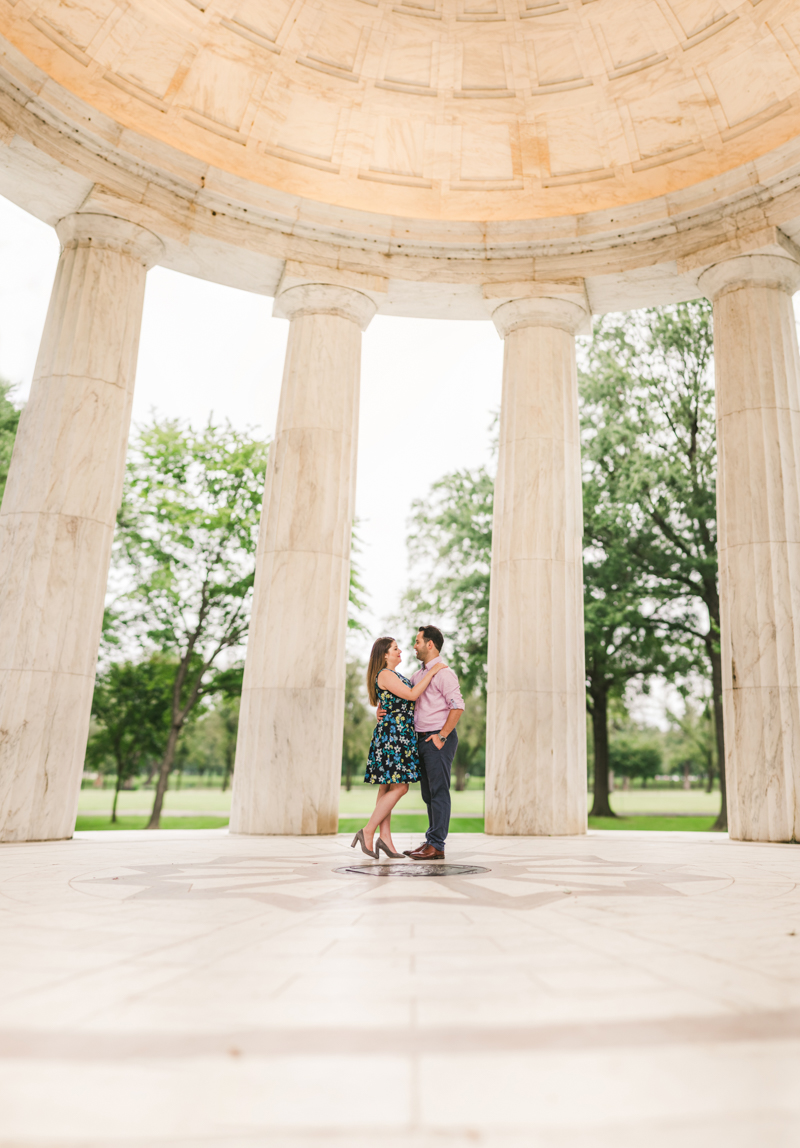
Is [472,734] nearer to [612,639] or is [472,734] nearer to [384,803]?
[612,639]

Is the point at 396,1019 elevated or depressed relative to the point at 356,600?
depressed

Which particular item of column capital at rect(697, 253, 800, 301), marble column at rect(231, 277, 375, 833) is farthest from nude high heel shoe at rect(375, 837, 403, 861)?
column capital at rect(697, 253, 800, 301)

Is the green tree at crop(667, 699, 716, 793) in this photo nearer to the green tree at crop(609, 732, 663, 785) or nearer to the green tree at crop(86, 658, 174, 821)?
the green tree at crop(609, 732, 663, 785)

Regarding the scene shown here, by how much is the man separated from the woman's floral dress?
199 mm

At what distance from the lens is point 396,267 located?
1380 inches

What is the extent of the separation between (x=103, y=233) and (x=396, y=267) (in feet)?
39.8

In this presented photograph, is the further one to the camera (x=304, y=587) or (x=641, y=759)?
(x=641, y=759)

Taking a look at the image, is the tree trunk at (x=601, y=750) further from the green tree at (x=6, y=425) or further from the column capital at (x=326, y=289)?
the green tree at (x=6, y=425)

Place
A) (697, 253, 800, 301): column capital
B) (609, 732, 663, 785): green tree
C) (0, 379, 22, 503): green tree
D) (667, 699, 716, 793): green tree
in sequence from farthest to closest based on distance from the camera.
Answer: (609, 732, 663, 785): green tree → (667, 699, 716, 793): green tree → (0, 379, 22, 503): green tree → (697, 253, 800, 301): column capital

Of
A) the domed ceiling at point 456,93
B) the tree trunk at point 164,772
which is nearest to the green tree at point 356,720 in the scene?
the tree trunk at point 164,772

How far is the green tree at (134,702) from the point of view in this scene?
209 ft

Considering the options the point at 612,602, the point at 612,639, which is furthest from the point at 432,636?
the point at 612,639

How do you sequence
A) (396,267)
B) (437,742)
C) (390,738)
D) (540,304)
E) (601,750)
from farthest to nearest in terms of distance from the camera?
(601,750)
(396,267)
(540,304)
(390,738)
(437,742)

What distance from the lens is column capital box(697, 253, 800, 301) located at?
31328 mm
